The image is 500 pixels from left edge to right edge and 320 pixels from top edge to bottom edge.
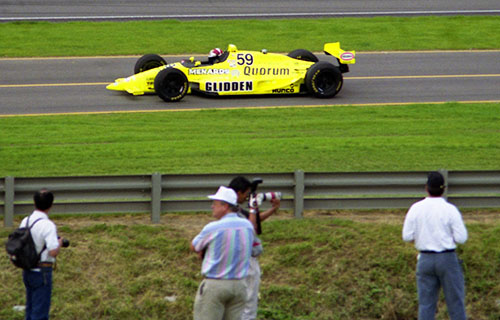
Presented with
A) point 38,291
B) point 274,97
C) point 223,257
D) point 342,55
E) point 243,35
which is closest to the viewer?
point 223,257

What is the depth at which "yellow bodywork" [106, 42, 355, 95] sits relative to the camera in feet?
69.7

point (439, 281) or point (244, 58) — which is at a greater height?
point (244, 58)

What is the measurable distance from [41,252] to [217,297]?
197cm

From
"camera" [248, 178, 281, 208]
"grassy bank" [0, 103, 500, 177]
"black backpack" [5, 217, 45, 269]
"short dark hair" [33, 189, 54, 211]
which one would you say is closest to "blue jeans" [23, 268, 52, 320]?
"black backpack" [5, 217, 45, 269]

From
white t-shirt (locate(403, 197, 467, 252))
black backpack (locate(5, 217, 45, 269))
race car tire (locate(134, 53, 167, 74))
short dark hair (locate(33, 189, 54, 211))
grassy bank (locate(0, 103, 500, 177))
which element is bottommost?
black backpack (locate(5, 217, 45, 269))

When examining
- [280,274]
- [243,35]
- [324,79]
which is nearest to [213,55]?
[324,79]

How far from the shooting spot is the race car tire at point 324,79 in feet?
70.8

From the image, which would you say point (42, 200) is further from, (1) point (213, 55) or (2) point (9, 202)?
(1) point (213, 55)

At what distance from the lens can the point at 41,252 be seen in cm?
844

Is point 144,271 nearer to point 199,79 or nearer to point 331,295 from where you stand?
point 331,295

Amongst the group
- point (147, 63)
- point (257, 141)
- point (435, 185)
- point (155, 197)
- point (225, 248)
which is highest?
point (147, 63)

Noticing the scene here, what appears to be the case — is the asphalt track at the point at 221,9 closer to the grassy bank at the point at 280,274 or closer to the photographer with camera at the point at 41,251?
the grassy bank at the point at 280,274

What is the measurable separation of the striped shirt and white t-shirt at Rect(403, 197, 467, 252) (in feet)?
6.40

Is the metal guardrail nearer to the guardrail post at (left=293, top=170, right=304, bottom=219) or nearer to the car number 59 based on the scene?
the guardrail post at (left=293, top=170, right=304, bottom=219)
